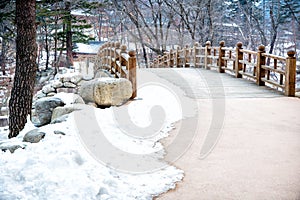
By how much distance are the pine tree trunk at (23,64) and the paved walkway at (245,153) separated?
3206 mm

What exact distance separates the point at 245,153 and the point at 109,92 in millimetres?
3488

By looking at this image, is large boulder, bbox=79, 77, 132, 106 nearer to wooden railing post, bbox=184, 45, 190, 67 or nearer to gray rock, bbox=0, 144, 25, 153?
gray rock, bbox=0, 144, 25, 153

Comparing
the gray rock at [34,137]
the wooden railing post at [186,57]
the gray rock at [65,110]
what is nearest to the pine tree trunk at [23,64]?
the gray rock at [65,110]

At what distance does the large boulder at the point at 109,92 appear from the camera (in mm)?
6863

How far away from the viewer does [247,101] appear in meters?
7.31

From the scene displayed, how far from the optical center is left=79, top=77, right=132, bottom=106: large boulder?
6.86m

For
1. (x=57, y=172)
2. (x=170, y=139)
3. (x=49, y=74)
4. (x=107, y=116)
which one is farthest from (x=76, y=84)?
(x=57, y=172)

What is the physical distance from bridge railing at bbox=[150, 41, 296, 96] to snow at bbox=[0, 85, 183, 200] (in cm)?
436

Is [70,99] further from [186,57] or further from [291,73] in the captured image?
Answer: [186,57]

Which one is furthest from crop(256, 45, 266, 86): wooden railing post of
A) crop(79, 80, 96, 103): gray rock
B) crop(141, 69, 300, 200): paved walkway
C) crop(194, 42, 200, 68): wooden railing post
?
crop(194, 42, 200, 68): wooden railing post

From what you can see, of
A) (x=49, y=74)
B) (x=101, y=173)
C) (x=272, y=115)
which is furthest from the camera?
(x=49, y=74)

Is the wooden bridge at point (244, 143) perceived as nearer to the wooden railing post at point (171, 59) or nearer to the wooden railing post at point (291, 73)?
the wooden railing post at point (291, 73)

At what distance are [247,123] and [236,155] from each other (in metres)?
1.58

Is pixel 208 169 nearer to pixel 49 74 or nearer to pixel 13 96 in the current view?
pixel 13 96
